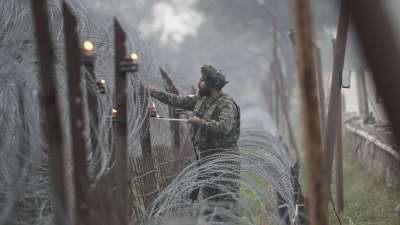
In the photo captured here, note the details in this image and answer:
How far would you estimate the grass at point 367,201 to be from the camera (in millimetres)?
7684

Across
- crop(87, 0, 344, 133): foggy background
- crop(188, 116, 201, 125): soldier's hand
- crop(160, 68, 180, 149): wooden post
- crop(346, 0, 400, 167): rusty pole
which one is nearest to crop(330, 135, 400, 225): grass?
crop(160, 68, 180, 149): wooden post

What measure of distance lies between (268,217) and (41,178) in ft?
4.98

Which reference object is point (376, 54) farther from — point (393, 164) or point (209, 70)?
point (393, 164)

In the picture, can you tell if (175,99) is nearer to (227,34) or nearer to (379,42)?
(379,42)

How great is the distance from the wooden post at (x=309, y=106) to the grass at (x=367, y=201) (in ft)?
13.8

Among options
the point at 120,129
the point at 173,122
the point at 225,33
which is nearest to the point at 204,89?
the point at 173,122

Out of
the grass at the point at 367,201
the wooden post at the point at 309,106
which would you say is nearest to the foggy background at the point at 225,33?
the grass at the point at 367,201

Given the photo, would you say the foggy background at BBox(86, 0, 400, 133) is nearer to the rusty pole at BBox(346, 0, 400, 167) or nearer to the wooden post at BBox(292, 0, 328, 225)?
the wooden post at BBox(292, 0, 328, 225)

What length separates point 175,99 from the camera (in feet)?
23.4

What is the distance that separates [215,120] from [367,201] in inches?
115

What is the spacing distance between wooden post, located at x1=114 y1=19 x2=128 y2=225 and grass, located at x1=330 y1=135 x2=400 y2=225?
12.1 feet

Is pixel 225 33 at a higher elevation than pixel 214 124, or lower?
higher

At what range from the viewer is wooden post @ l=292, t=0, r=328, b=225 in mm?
3059

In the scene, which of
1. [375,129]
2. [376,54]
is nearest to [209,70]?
[376,54]
